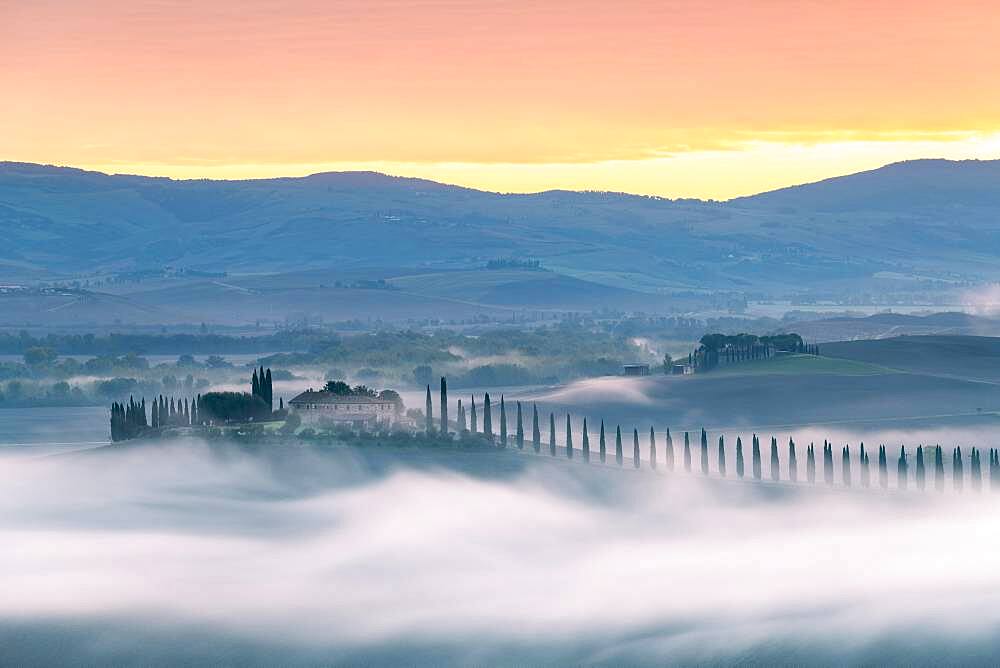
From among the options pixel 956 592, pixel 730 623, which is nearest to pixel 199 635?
pixel 730 623

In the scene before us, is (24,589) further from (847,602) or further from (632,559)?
(847,602)

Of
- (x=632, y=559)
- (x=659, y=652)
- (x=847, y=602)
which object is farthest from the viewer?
(x=632, y=559)

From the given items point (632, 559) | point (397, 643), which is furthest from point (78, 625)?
point (632, 559)

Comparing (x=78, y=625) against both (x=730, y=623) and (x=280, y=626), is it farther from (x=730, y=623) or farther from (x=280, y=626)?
(x=730, y=623)

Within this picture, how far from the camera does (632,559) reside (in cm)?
19800

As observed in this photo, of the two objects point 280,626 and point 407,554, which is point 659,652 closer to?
point 280,626

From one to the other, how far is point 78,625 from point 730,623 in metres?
44.7

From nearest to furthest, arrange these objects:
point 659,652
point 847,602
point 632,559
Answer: point 659,652, point 847,602, point 632,559

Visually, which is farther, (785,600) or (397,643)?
(785,600)

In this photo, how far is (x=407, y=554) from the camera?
199 m

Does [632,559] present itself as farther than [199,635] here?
Yes

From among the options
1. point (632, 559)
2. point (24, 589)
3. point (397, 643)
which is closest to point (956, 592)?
point (632, 559)

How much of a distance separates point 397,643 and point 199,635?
13640 millimetres

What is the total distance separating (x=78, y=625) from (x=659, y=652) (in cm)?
4009
